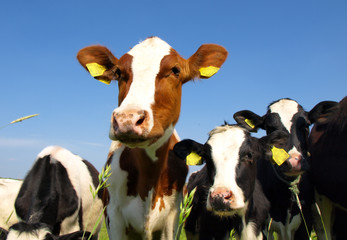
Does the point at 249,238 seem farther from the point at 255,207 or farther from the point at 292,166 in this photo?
the point at 292,166

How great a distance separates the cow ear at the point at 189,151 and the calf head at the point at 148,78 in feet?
1.81

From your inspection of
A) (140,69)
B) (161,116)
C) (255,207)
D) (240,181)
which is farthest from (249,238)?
(140,69)

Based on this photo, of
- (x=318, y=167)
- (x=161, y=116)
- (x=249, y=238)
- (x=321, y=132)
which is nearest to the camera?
(x=161, y=116)

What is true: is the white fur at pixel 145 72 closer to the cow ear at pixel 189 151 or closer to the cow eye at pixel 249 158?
the cow ear at pixel 189 151

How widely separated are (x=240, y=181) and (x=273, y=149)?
3.06ft

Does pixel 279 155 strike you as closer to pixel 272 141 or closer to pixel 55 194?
pixel 272 141

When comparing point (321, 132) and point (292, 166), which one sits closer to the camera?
point (292, 166)

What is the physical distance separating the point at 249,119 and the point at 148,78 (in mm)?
3544

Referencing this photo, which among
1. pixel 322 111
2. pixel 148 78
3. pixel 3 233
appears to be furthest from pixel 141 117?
pixel 322 111

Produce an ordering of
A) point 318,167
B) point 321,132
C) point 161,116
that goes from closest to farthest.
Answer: point 161,116, point 318,167, point 321,132

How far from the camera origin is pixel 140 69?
3902mm

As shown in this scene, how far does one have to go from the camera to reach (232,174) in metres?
4.30

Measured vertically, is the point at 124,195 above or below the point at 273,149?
below

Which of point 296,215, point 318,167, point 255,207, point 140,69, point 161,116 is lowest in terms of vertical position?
point 296,215
